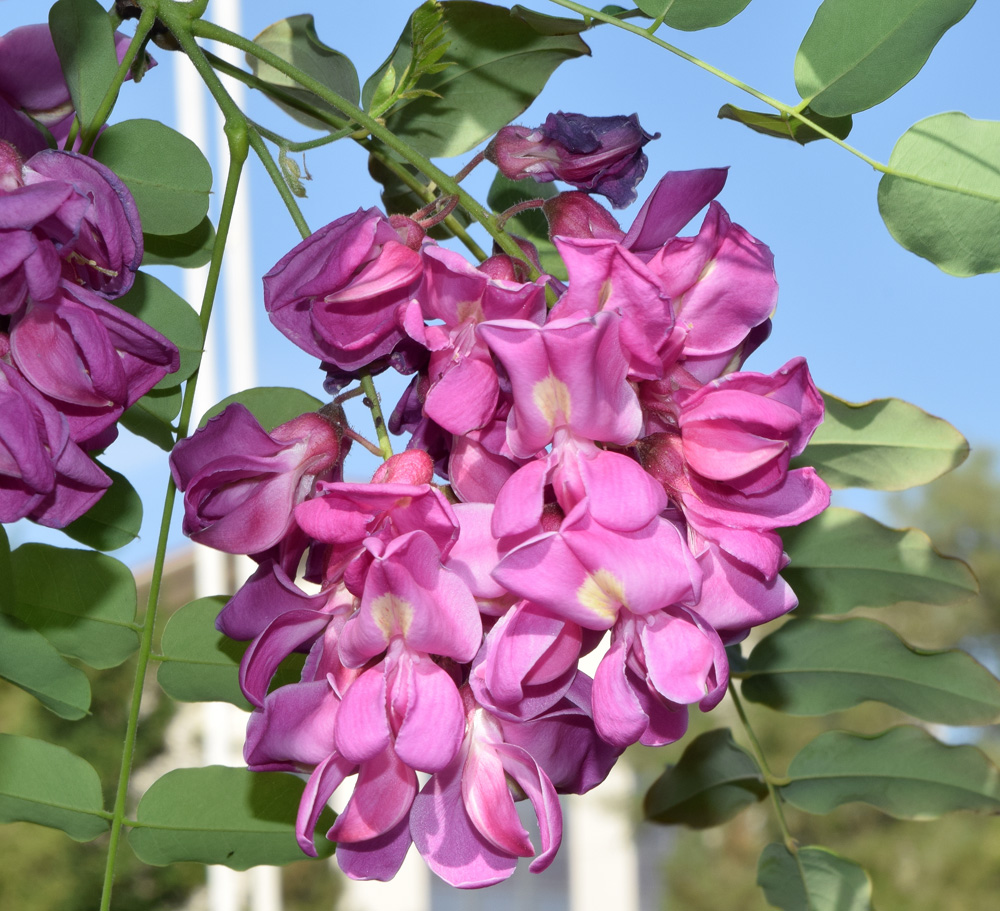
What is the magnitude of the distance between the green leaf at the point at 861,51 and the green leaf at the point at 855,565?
0.78 ft

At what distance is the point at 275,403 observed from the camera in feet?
1.61

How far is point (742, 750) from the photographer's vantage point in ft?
2.15

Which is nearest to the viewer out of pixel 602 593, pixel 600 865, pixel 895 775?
pixel 602 593

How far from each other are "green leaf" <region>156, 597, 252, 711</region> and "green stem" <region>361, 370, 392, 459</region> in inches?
5.8

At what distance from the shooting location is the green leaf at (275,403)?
1.60ft

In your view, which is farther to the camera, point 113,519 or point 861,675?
point 861,675

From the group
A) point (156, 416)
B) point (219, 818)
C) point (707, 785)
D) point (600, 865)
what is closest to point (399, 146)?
point (156, 416)

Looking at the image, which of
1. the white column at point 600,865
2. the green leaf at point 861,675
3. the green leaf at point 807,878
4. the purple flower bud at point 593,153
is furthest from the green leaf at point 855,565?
the white column at point 600,865

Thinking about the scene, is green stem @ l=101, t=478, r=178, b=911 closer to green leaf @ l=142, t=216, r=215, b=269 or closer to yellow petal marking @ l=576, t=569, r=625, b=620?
green leaf @ l=142, t=216, r=215, b=269

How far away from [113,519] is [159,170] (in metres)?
0.15

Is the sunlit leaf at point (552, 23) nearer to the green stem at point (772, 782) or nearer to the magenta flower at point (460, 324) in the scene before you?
the magenta flower at point (460, 324)

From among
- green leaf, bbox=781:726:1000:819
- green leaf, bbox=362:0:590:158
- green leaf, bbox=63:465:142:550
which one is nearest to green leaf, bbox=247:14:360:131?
green leaf, bbox=362:0:590:158

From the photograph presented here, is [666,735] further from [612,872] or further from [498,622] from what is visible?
[612,872]

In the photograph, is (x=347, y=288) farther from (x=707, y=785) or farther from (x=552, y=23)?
(x=707, y=785)
